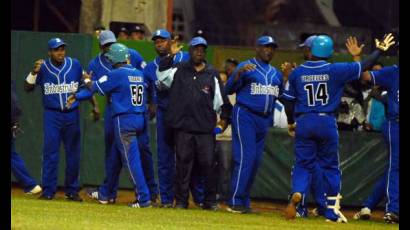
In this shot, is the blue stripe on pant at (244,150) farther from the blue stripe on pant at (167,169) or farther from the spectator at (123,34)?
the spectator at (123,34)

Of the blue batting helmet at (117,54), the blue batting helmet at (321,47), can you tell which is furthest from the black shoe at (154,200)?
the blue batting helmet at (321,47)

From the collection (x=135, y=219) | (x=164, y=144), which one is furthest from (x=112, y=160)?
(x=135, y=219)

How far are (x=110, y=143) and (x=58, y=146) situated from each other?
0.87m

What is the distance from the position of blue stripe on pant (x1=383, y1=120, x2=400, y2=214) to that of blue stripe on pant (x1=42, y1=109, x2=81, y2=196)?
461cm

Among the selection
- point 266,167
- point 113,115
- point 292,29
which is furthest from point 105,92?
point 292,29

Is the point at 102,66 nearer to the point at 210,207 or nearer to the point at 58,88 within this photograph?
the point at 58,88

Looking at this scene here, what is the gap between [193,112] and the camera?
17156mm

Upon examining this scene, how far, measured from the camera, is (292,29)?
28.5 m

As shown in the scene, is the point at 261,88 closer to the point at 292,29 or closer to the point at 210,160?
the point at 210,160

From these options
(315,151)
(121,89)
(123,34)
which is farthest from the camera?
(123,34)

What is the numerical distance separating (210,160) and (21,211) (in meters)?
3.14

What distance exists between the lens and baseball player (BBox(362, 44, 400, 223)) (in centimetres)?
1648

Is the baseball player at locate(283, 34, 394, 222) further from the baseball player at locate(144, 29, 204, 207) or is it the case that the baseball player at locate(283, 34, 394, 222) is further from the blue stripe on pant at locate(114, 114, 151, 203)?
the baseball player at locate(144, 29, 204, 207)

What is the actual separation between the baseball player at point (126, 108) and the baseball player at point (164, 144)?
0.55m
